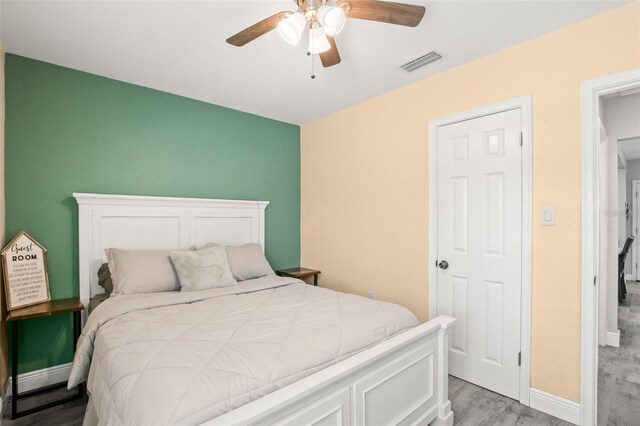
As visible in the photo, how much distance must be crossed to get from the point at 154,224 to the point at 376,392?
2422 mm

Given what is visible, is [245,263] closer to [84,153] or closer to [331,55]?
[84,153]

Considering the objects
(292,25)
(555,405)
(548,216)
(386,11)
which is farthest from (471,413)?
(292,25)

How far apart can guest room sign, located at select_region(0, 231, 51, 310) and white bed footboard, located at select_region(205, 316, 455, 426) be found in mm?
2146

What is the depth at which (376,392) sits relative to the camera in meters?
1.58

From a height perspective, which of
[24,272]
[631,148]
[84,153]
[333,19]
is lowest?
[24,272]

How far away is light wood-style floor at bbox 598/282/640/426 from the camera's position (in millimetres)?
2098

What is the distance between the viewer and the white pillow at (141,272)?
2.40 meters

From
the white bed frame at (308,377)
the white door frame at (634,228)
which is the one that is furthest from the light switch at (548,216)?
the white door frame at (634,228)

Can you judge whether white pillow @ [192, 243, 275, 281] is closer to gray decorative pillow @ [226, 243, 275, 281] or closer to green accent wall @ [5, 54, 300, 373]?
gray decorative pillow @ [226, 243, 275, 281]

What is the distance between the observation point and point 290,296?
244cm

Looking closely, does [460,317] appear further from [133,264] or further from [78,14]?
[78,14]

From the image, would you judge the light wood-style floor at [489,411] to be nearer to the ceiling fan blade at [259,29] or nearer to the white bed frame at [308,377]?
the white bed frame at [308,377]

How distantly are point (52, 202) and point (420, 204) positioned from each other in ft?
10.0

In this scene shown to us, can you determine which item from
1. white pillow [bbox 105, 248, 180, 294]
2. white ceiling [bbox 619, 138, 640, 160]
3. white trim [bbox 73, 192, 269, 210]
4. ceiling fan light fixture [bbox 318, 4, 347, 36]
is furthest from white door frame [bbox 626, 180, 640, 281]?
white pillow [bbox 105, 248, 180, 294]
